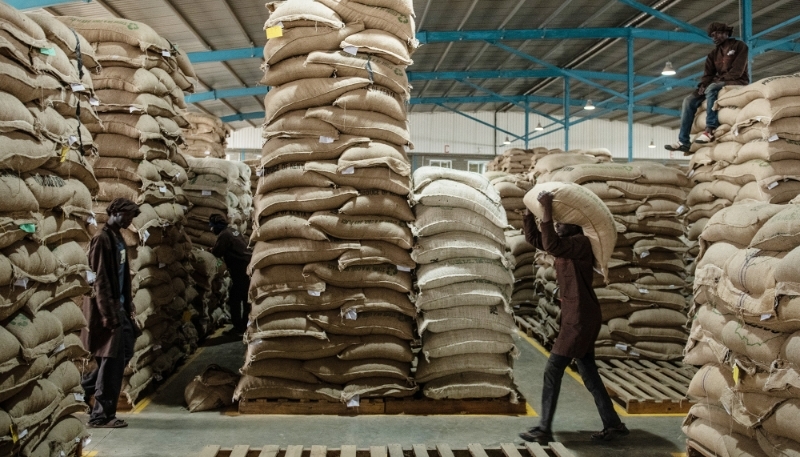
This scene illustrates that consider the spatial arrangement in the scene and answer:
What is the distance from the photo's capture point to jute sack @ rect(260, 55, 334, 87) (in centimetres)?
581

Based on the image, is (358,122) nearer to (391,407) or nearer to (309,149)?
(309,149)

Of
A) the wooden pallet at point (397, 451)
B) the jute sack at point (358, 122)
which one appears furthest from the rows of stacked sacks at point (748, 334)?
the jute sack at point (358, 122)

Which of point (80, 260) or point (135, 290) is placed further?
point (135, 290)

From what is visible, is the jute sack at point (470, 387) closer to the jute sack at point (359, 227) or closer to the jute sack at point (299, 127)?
the jute sack at point (359, 227)

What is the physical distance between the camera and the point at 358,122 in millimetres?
5832

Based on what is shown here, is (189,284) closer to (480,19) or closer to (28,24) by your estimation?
(28,24)

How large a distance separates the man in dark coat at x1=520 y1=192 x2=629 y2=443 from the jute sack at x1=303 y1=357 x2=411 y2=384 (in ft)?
4.53

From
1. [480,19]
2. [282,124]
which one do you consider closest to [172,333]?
[282,124]

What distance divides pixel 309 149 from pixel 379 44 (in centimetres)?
123

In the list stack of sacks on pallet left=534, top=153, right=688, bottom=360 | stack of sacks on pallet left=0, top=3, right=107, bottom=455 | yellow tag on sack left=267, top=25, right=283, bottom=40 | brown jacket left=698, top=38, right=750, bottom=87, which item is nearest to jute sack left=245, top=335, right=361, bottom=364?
stack of sacks on pallet left=0, top=3, right=107, bottom=455

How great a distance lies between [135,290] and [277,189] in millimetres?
1756

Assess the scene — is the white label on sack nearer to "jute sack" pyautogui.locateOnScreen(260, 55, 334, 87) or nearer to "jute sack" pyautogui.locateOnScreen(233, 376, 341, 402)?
"jute sack" pyautogui.locateOnScreen(233, 376, 341, 402)

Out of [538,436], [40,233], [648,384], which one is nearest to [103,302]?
[40,233]

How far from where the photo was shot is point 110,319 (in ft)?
17.2
